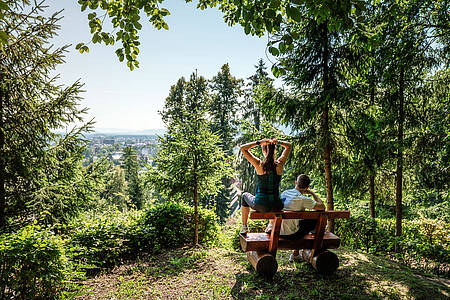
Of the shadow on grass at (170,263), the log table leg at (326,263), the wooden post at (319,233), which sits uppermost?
the wooden post at (319,233)

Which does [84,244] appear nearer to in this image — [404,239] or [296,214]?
[296,214]

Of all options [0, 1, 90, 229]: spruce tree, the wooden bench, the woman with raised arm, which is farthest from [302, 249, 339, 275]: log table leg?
[0, 1, 90, 229]: spruce tree

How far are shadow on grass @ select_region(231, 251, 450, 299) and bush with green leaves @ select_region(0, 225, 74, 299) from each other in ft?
9.36

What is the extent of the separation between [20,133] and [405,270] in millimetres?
9073

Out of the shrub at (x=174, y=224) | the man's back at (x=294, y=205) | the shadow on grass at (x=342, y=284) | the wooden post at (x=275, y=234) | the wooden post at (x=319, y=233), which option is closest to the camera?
the shadow on grass at (x=342, y=284)

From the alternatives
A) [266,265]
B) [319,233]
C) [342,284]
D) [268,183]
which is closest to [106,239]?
[266,265]

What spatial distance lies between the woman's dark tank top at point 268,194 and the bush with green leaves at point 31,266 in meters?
3.33

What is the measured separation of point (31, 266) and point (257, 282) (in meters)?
3.60

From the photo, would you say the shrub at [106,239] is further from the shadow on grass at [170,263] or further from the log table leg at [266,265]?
the log table leg at [266,265]

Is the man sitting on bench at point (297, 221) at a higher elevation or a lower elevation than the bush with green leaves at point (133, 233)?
higher

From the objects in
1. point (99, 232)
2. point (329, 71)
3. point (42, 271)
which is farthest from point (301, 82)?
point (42, 271)

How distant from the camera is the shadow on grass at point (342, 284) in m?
3.65

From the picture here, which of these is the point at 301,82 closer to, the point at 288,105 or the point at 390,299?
the point at 288,105

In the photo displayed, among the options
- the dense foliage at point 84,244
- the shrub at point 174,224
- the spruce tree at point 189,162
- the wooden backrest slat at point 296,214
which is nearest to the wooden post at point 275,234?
the wooden backrest slat at point 296,214
